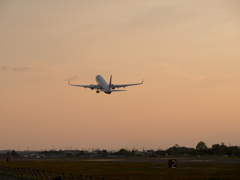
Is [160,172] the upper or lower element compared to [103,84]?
lower

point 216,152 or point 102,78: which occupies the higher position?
point 102,78

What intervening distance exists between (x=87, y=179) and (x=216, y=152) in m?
152

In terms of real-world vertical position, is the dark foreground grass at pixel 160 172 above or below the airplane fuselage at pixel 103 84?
below

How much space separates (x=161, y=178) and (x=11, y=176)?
1747 centimetres

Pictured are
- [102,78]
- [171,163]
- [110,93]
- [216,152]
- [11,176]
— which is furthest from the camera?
[216,152]

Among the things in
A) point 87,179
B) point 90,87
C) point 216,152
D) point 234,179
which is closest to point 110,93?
point 90,87

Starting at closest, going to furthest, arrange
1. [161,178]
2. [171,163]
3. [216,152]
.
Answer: [171,163]
[161,178]
[216,152]

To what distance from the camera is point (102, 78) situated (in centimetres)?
13762

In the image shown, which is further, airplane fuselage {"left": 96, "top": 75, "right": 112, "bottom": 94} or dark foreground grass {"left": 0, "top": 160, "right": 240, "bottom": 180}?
airplane fuselage {"left": 96, "top": 75, "right": 112, "bottom": 94}

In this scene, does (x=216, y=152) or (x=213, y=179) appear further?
(x=216, y=152)

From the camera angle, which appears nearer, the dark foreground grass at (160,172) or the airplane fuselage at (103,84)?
the dark foreground grass at (160,172)

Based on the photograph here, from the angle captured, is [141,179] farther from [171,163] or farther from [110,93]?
[110,93]

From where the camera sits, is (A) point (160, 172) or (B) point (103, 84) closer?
(A) point (160, 172)

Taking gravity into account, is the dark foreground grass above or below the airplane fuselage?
below
